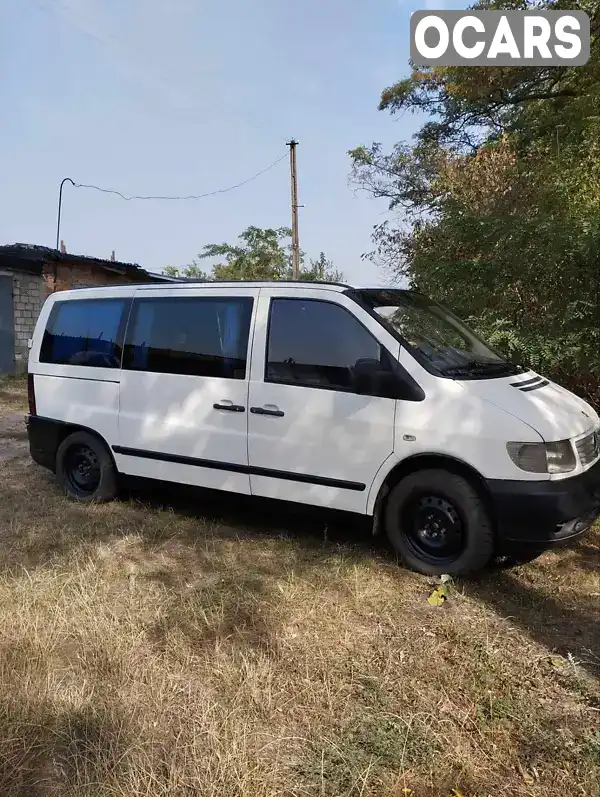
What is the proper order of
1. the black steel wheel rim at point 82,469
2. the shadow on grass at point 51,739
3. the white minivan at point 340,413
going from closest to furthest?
the shadow on grass at point 51,739 < the white minivan at point 340,413 < the black steel wheel rim at point 82,469

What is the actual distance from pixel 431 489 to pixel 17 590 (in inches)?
97.8

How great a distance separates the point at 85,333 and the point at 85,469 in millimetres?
1202

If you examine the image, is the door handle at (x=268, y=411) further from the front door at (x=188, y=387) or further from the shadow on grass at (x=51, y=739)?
the shadow on grass at (x=51, y=739)

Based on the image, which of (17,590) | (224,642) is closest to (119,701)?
(224,642)

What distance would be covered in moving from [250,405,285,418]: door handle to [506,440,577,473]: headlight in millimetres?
1507

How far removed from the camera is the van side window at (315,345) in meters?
4.02

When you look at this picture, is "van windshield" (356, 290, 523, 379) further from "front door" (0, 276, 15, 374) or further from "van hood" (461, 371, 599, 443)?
"front door" (0, 276, 15, 374)

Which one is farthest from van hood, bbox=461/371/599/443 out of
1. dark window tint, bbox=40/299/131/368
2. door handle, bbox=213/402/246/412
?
dark window tint, bbox=40/299/131/368

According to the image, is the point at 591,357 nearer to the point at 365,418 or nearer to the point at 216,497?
the point at 365,418

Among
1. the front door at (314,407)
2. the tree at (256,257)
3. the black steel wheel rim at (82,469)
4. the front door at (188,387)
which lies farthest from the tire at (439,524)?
the tree at (256,257)

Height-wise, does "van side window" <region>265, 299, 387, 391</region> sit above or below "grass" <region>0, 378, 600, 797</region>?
above

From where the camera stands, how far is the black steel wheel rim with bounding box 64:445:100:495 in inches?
215

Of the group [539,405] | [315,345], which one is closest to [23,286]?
[315,345]

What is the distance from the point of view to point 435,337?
4191 mm
